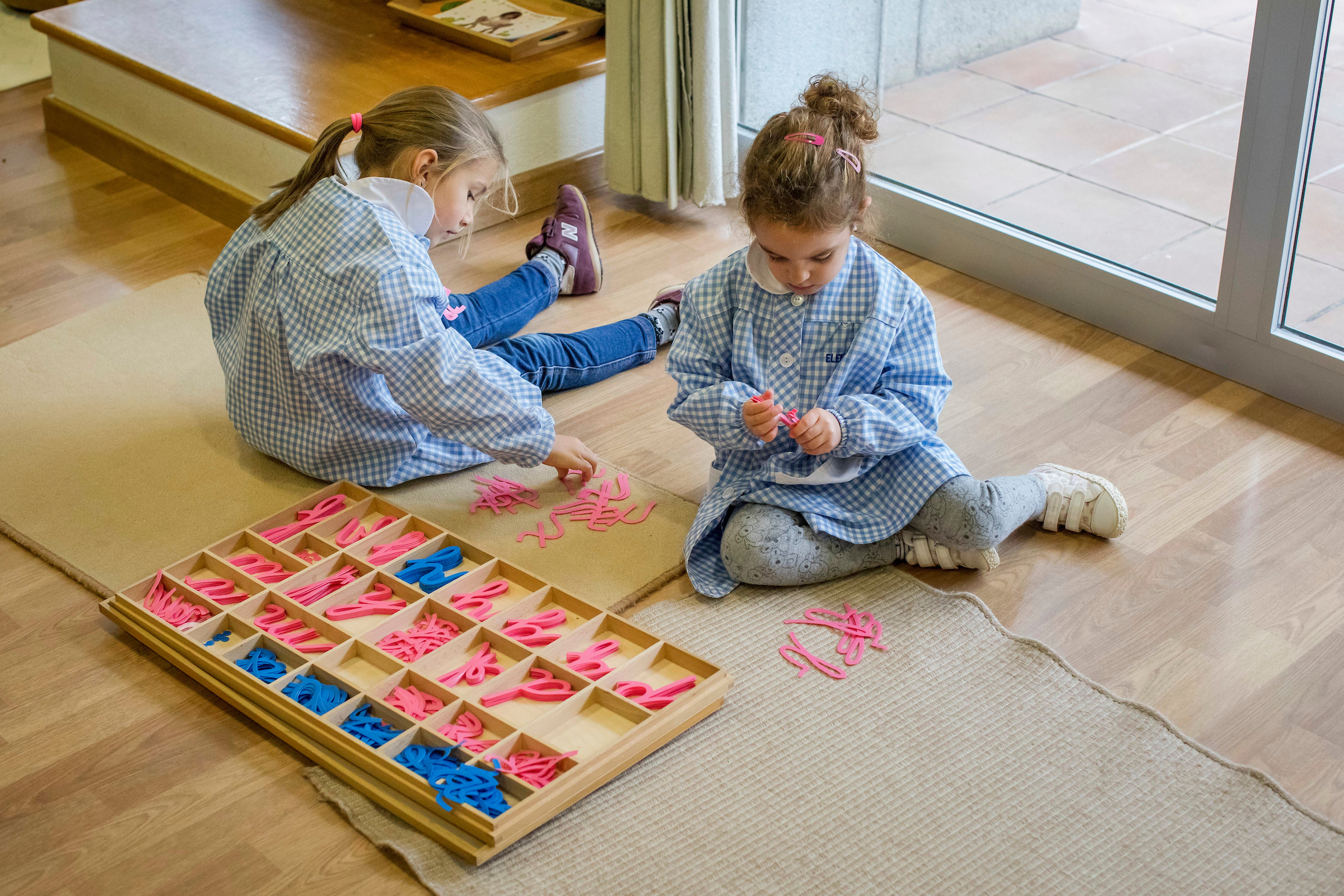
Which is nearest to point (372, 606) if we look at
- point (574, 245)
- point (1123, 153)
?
point (574, 245)

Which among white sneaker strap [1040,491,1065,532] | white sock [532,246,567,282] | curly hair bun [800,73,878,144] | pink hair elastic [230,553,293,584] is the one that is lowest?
pink hair elastic [230,553,293,584]

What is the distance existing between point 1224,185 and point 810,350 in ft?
2.61

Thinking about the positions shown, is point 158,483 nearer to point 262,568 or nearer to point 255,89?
point 262,568

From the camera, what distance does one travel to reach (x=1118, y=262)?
2031 mm

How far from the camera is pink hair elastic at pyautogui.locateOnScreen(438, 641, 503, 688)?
1356mm

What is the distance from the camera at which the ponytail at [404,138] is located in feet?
5.22

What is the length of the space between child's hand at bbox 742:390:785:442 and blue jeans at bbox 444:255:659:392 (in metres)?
0.55

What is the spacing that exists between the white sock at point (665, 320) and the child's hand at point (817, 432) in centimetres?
62

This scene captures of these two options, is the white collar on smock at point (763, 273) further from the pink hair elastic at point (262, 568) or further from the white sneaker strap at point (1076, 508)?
the pink hair elastic at point (262, 568)

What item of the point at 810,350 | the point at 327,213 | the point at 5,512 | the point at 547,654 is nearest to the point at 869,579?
the point at 810,350

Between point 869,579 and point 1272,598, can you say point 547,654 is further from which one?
point 1272,598

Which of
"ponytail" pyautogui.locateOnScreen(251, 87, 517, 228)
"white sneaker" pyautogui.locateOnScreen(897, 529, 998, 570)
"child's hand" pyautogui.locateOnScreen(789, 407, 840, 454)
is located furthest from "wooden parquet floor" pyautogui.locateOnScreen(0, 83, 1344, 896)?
"ponytail" pyautogui.locateOnScreen(251, 87, 517, 228)

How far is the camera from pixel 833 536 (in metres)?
1.49

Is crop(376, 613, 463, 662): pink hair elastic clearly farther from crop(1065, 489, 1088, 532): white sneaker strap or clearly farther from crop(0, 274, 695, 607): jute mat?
crop(1065, 489, 1088, 532): white sneaker strap
